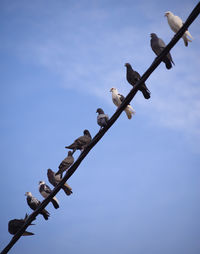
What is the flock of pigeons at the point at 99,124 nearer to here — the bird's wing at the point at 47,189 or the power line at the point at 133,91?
the bird's wing at the point at 47,189

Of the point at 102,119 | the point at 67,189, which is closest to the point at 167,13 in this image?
the point at 102,119

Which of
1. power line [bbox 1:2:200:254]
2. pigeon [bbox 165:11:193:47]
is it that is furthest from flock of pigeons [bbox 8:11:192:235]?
power line [bbox 1:2:200:254]

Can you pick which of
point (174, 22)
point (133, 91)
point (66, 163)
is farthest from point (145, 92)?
→ point (174, 22)

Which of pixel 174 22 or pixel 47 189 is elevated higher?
pixel 174 22

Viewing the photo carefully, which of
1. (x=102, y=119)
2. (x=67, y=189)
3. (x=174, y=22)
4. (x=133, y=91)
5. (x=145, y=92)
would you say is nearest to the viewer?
(x=133, y=91)

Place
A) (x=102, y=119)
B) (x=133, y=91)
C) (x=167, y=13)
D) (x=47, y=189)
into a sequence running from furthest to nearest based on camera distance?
(x=47, y=189) → (x=167, y=13) → (x=102, y=119) → (x=133, y=91)

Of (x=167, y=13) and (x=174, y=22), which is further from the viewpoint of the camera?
(x=167, y=13)

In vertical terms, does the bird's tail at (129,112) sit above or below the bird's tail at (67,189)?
above

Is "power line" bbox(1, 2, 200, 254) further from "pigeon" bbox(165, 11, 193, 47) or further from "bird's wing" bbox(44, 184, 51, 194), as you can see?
"bird's wing" bbox(44, 184, 51, 194)

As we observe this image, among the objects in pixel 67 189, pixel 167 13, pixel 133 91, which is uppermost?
pixel 167 13

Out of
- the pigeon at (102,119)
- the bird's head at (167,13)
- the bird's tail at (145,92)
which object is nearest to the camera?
the bird's tail at (145,92)

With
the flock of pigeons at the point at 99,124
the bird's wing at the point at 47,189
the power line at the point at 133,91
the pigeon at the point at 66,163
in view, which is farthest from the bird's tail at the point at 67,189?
the bird's wing at the point at 47,189

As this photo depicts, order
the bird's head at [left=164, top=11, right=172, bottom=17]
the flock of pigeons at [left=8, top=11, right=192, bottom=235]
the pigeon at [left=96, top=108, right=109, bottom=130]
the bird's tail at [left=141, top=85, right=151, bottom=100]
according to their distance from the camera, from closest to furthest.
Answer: the bird's tail at [left=141, top=85, right=151, bottom=100] < the flock of pigeons at [left=8, top=11, right=192, bottom=235] < the pigeon at [left=96, top=108, right=109, bottom=130] < the bird's head at [left=164, top=11, right=172, bottom=17]

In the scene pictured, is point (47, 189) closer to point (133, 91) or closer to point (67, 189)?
point (67, 189)
